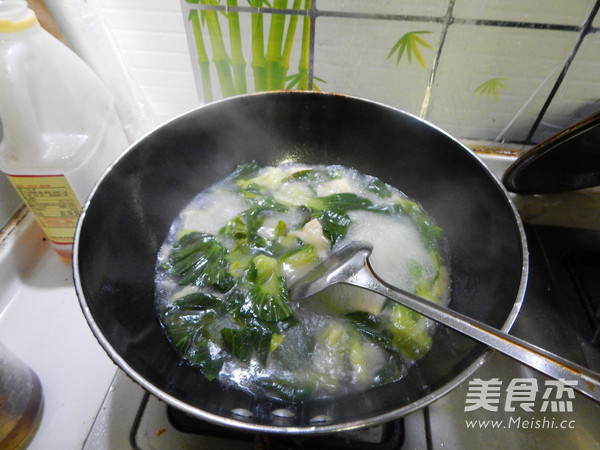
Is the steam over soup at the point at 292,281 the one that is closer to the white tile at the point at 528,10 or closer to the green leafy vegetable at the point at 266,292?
the green leafy vegetable at the point at 266,292

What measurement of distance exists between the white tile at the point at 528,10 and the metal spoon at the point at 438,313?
662 millimetres

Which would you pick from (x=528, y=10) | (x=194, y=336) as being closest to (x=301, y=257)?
(x=194, y=336)

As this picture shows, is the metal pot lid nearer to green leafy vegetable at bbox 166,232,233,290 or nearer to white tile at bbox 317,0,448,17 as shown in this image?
white tile at bbox 317,0,448,17

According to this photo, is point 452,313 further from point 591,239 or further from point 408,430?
point 591,239

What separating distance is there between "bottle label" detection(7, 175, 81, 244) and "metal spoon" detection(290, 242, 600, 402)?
608 millimetres

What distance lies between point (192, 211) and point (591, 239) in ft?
4.04

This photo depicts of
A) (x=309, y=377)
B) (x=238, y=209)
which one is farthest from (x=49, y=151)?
(x=309, y=377)

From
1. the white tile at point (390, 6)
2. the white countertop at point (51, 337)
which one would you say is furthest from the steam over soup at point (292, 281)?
the white tile at point (390, 6)

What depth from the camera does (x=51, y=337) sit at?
3.33ft

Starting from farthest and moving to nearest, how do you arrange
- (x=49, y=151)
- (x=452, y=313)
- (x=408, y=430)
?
(x=49, y=151)
(x=408, y=430)
(x=452, y=313)

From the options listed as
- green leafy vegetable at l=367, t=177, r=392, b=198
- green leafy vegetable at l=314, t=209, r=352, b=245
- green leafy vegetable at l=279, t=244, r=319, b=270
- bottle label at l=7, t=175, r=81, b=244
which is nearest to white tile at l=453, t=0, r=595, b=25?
green leafy vegetable at l=367, t=177, r=392, b=198

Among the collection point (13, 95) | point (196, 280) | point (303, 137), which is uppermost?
point (13, 95)

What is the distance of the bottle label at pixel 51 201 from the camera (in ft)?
3.13

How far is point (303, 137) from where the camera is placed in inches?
48.4
